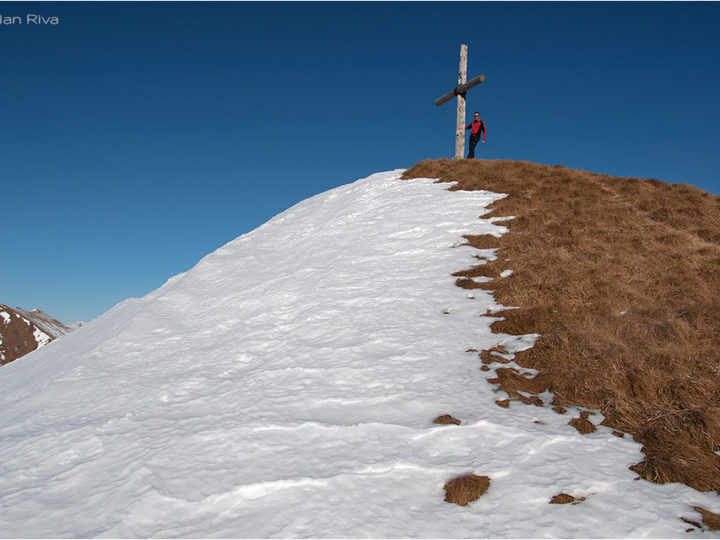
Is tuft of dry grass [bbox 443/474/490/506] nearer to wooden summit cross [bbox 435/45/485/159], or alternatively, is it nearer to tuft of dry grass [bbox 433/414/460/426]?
tuft of dry grass [bbox 433/414/460/426]

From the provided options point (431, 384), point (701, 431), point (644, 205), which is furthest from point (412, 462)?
point (644, 205)

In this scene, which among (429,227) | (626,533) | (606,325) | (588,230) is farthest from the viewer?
(429,227)

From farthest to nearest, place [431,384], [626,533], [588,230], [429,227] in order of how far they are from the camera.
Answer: [429,227], [588,230], [431,384], [626,533]

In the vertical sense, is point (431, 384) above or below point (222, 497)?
above

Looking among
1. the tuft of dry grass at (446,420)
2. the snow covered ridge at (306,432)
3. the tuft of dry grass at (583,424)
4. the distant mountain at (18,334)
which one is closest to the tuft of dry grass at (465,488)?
the snow covered ridge at (306,432)

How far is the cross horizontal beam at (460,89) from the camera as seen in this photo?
1673 centimetres

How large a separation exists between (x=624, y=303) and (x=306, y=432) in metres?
5.83

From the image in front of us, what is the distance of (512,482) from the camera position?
3789 mm

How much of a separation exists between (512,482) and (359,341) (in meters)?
3.48

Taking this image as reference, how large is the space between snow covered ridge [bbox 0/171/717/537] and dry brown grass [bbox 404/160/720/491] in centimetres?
44

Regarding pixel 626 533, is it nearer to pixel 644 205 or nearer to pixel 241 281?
pixel 241 281

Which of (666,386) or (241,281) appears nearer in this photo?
(666,386)

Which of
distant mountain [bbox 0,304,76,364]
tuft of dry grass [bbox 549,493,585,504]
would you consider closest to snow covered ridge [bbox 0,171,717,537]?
tuft of dry grass [bbox 549,493,585,504]

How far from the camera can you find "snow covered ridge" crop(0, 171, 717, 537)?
3.53 meters
